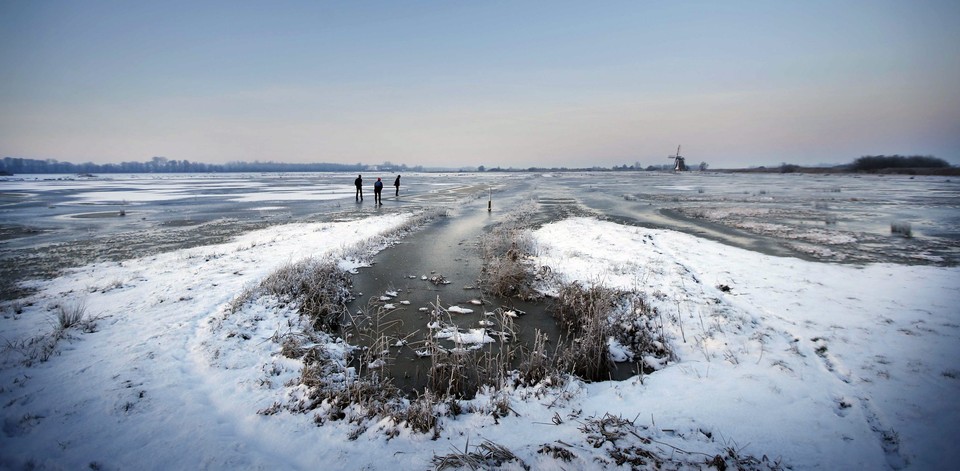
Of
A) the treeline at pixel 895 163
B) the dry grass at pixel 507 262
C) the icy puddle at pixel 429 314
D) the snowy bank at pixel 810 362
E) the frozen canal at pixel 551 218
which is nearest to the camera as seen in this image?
the snowy bank at pixel 810 362

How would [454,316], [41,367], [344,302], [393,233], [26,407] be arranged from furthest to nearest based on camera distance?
[393,233] < [344,302] < [454,316] < [41,367] < [26,407]

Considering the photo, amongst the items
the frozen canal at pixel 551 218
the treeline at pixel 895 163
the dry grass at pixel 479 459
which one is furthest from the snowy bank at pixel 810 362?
the treeline at pixel 895 163

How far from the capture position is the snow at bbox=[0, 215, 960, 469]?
4.29 metres

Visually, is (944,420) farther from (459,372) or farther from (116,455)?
(116,455)

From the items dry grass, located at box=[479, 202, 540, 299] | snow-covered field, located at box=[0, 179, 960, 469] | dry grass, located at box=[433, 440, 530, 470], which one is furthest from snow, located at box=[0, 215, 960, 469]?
dry grass, located at box=[479, 202, 540, 299]

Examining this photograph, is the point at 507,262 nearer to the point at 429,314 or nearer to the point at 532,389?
the point at 429,314

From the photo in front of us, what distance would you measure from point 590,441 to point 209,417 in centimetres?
483

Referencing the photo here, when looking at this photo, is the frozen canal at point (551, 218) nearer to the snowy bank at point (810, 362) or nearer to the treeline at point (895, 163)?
the snowy bank at point (810, 362)

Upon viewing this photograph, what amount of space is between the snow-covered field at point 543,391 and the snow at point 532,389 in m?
0.03

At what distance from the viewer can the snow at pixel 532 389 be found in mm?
4293

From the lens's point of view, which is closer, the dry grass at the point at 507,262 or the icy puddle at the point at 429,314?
the icy puddle at the point at 429,314

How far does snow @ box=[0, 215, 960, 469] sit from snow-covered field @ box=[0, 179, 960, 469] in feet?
0.09

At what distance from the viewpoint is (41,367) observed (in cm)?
567

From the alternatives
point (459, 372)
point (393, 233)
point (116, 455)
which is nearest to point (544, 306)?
point (459, 372)
